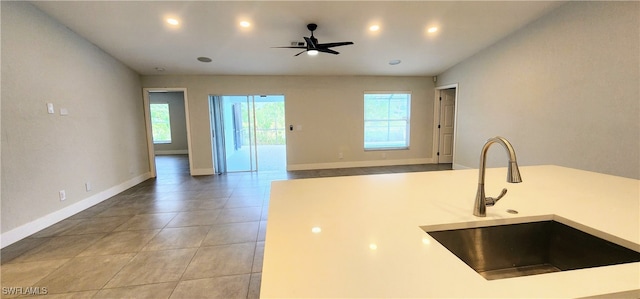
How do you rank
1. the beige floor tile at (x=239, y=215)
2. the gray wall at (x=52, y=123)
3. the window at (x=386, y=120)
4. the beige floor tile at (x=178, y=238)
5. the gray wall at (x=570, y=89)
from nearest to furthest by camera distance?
1. the beige floor tile at (x=178, y=238)
2. the gray wall at (x=52, y=123)
3. the gray wall at (x=570, y=89)
4. the beige floor tile at (x=239, y=215)
5. the window at (x=386, y=120)

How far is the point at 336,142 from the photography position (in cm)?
598

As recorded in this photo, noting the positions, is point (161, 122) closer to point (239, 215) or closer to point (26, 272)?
point (239, 215)

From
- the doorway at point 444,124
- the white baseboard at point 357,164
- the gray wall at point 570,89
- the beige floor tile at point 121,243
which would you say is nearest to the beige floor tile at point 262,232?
the beige floor tile at point 121,243

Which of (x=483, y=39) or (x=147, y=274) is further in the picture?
(x=483, y=39)

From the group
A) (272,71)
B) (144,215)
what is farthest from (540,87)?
(144,215)

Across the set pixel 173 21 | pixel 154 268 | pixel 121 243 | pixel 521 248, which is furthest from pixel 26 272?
pixel 521 248

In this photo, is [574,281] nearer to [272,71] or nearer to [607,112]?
[607,112]

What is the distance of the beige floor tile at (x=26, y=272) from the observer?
6.27ft

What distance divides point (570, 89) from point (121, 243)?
226 inches

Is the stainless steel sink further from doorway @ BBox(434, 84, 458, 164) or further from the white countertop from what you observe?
doorway @ BBox(434, 84, 458, 164)

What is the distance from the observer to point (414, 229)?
2.92 feet

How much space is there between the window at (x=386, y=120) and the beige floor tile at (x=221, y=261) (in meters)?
4.41

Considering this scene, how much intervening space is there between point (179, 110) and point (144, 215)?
6889 millimetres

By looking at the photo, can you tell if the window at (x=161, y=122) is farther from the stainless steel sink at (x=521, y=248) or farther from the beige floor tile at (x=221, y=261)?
the stainless steel sink at (x=521, y=248)
